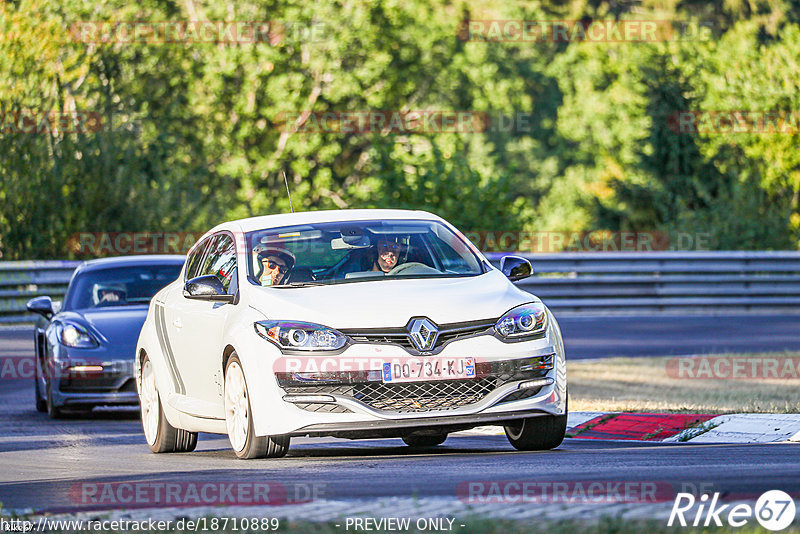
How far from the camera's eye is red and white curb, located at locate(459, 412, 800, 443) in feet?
35.2

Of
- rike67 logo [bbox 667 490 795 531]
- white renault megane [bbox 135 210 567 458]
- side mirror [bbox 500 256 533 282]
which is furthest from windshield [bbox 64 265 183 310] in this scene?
rike67 logo [bbox 667 490 795 531]

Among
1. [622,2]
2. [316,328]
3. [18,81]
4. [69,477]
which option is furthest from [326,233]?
[622,2]

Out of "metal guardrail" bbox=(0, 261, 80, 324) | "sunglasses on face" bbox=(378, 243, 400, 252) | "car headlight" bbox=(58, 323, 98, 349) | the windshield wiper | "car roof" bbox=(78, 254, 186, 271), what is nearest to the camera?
the windshield wiper

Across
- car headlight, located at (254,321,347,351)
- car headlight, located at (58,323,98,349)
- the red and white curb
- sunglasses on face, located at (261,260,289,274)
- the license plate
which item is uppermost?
sunglasses on face, located at (261,260,289,274)

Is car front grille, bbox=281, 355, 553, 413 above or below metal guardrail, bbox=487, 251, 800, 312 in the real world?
above

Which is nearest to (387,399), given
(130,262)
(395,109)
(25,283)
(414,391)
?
(414,391)

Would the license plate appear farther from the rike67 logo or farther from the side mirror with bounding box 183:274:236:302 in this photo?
the rike67 logo

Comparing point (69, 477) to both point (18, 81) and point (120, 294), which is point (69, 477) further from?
point (18, 81)

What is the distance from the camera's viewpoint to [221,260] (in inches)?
418

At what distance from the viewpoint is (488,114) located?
194ft

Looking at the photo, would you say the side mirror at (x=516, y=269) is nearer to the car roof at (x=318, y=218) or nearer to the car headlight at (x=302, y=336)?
the car roof at (x=318, y=218)

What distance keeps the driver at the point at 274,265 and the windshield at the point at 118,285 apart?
203 inches

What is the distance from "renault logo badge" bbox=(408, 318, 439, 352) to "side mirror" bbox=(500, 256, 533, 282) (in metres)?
1.32

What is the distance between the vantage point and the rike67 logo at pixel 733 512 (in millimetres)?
6320
